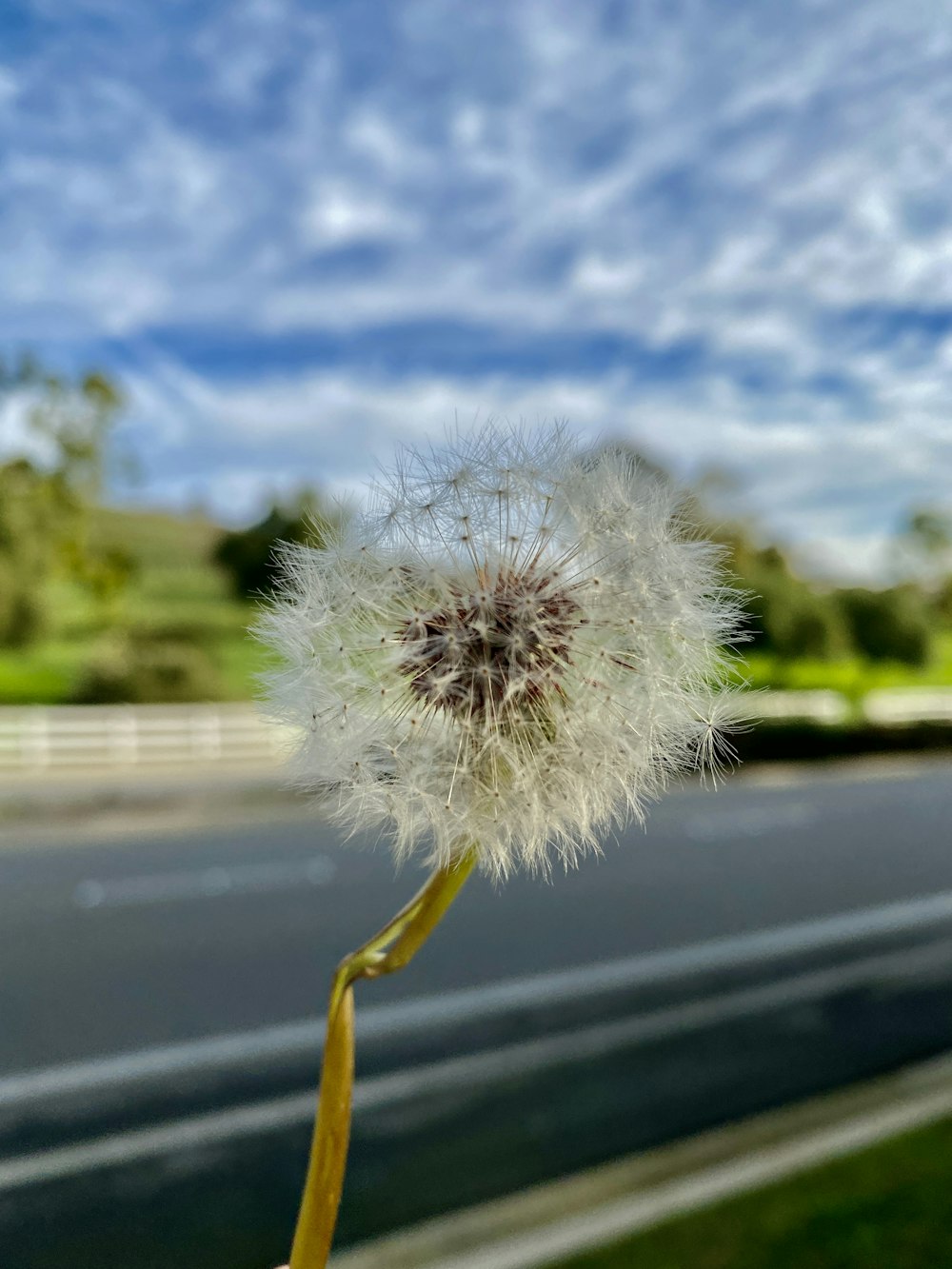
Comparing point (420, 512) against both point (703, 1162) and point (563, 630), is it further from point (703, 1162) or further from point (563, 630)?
point (703, 1162)

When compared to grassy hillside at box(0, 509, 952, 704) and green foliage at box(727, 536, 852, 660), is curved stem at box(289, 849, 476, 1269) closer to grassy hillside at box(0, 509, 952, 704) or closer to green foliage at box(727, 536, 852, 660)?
grassy hillside at box(0, 509, 952, 704)

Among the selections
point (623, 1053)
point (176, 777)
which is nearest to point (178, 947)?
point (623, 1053)

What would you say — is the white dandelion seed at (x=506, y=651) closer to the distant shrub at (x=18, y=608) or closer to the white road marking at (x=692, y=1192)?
the white road marking at (x=692, y=1192)

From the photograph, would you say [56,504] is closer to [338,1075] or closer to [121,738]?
[121,738]

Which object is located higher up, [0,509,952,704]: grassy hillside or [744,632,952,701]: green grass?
[0,509,952,704]: grassy hillside

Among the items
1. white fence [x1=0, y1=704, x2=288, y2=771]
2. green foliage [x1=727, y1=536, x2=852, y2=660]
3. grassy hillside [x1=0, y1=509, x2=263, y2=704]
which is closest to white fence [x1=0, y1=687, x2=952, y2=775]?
white fence [x1=0, y1=704, x2=288, y2=771]

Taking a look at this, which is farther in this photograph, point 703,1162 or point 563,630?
point 703,1162
